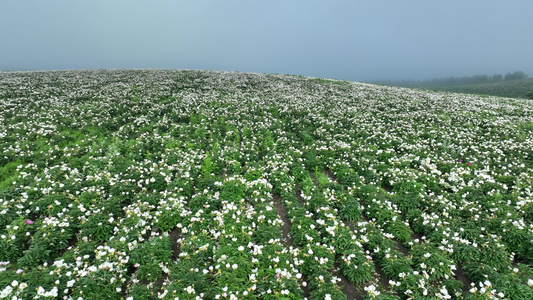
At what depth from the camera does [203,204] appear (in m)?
7.89

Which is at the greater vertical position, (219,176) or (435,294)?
(219,176)

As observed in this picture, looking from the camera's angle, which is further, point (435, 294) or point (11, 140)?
point (11, 140)

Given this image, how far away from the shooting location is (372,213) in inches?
312

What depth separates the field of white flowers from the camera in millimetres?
5379

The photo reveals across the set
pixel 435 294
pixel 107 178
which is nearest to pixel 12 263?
pixel 107 178

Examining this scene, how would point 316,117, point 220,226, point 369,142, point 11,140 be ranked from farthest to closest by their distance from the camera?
point 316,117 → point 369,142 → point 11,140 → point 220,226

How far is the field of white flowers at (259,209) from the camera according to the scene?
17.6ft

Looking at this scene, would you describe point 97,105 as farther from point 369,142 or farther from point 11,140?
point 369,142

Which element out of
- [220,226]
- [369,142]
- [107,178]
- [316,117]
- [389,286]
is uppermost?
[316,117]

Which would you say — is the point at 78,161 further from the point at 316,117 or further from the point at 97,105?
the point at 316,117

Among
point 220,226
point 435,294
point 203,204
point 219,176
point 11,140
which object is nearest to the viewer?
point 435,294

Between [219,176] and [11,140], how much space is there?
1134 cm

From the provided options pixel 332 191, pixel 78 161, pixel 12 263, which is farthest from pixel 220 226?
pixel 78 161

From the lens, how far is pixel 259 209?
25.2 ft
